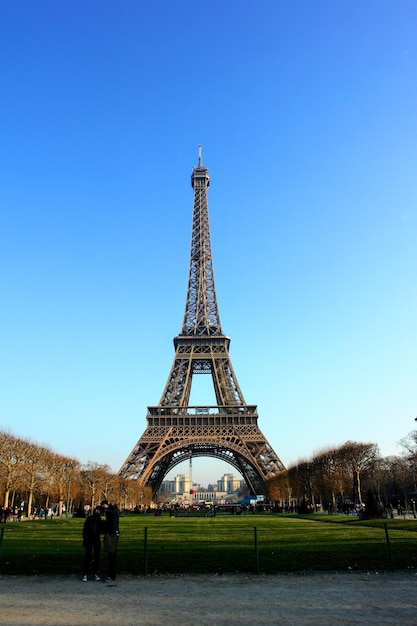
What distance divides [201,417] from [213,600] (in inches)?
2867

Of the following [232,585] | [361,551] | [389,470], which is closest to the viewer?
[232,585]

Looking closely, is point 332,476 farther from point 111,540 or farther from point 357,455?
point 111,540

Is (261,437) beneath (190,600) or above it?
above

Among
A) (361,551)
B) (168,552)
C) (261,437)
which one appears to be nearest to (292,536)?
(361,551)

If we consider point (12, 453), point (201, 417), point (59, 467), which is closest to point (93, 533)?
point (12, 453)

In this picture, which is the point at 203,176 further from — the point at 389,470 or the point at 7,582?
the point at 7,582

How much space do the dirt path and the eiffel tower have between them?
62.4 m

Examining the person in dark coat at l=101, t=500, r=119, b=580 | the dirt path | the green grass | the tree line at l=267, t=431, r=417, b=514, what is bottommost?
the dirt path

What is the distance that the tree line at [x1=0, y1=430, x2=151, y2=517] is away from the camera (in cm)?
5672

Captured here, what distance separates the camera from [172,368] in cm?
8619

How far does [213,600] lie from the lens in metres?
10.4

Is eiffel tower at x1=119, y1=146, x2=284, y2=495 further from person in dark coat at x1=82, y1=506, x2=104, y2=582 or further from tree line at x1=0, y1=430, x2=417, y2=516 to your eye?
person in dark coat at x1=82, y1=506, x2=104, y2=582

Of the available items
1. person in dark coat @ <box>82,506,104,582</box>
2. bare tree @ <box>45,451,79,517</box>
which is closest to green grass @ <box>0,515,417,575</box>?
person in dark coat @ <box>82,506,104,582</box>

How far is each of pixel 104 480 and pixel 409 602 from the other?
70617mm
